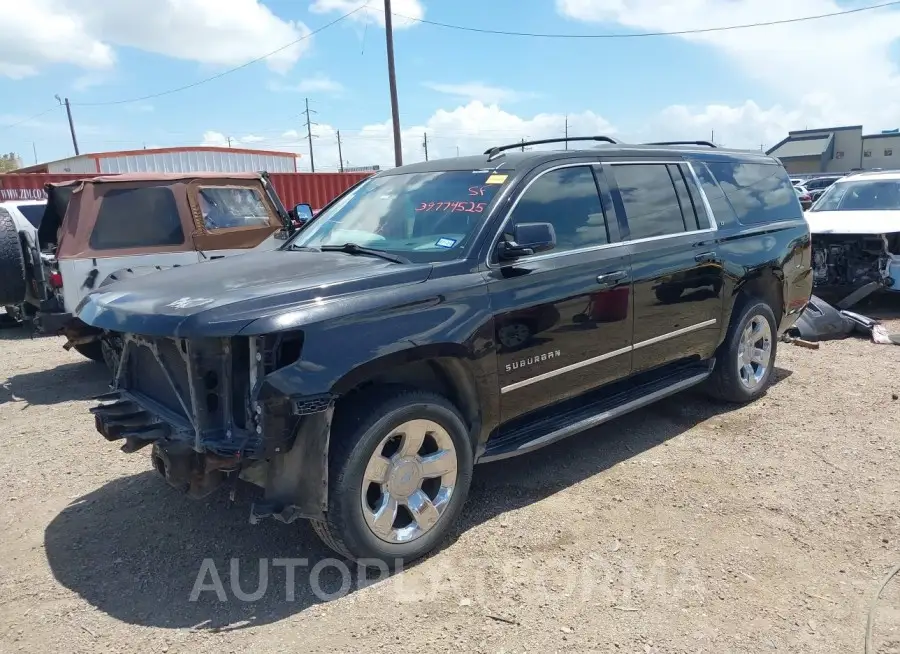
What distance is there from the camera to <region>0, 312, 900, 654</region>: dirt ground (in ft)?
9.18

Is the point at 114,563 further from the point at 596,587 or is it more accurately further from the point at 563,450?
the point at 563,450

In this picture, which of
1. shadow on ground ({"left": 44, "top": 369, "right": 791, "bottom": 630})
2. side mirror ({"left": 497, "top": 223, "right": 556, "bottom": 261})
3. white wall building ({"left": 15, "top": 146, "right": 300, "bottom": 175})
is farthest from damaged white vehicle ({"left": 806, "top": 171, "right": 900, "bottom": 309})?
white wall building ({"left": 15, "top": 146, "right": 300, "bottom": 175})

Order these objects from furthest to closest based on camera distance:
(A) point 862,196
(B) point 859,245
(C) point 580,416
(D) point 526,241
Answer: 1. (A) point 862,196
2. (B) point 859,245
3. (C) point 580,416
4. (D) point 526,241

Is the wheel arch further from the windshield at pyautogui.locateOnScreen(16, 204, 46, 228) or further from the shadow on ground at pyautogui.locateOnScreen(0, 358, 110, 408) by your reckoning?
the windshield at pyautogui.locateOnScreen(16, 204, 46, 228)

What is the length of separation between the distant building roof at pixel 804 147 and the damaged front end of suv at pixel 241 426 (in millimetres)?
59937

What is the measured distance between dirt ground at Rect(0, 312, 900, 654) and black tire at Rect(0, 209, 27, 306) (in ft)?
4.88

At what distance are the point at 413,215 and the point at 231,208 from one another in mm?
4243

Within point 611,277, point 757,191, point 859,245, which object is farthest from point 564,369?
point 859,245

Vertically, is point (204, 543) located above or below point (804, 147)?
below

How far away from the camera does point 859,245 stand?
8.73m

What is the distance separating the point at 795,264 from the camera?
18.6 feet

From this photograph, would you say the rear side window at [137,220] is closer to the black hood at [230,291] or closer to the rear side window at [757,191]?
the black hood at [230,291]

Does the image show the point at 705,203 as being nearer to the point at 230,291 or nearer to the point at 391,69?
the point at 230,291

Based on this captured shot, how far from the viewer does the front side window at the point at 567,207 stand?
3.84 metres
